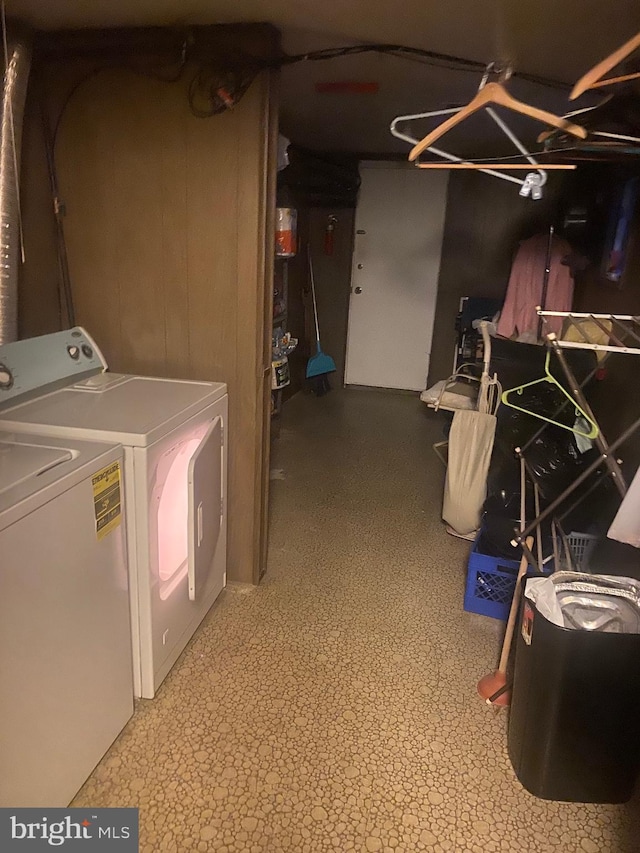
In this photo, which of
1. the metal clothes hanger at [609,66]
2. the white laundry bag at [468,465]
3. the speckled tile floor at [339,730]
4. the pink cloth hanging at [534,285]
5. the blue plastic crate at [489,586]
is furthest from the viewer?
the pink cloth hanging at [534,285]

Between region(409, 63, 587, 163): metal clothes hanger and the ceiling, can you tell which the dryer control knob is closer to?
the ceiling

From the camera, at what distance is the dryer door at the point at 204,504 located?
190 cm

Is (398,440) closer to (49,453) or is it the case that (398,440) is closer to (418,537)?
(418,537)

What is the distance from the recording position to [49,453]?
1.47m

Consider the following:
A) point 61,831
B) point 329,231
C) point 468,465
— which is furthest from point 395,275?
point 61,831

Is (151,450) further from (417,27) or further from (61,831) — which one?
(417,27)

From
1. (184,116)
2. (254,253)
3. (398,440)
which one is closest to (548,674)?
(254,253)

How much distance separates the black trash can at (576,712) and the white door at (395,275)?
13.0ft

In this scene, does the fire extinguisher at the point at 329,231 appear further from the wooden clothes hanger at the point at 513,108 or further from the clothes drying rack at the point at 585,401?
the wooden clothes hanger at the point at 513,108

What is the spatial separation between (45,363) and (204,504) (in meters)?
0.71

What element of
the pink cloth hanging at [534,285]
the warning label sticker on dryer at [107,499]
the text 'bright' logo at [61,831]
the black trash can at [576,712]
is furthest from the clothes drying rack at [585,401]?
the text 'bright' logo at [61,831]

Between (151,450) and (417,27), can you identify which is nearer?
(151,450)

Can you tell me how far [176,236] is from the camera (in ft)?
7.07

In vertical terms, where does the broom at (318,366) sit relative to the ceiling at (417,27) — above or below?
below
